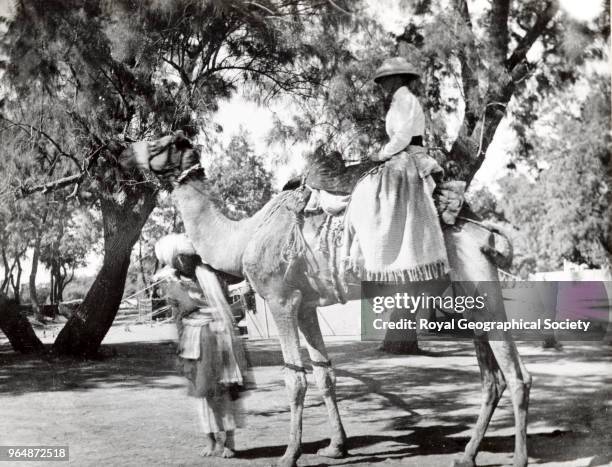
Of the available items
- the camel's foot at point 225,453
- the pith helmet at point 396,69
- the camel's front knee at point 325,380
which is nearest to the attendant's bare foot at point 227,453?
the camel's foot at point 225,453

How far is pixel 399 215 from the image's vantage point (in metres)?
3.00

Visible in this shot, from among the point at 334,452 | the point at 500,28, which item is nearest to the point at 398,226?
the point at 334,452

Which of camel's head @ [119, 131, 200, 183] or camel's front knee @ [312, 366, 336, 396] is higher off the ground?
camel's head @ [119, 131, 200, 183]

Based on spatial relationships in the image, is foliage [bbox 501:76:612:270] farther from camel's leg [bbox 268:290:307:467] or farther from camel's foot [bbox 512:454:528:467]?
camel's leg [bbox 268:290:307:467]

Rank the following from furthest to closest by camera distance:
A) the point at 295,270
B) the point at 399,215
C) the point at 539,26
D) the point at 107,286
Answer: the point at 107,286 → the point at 539,26 → the point at 295,270 → the point at 399,215

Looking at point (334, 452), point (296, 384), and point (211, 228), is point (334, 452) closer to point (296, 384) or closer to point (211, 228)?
point (296, 384)

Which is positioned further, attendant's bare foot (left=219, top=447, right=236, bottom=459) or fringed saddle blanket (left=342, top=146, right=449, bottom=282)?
attendant's bare foot (left=219, top=447, right=236, bottom=459)

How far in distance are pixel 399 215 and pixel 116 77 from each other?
2.12m

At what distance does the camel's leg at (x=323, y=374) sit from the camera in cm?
329

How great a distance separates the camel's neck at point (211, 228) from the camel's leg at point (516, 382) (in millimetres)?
1491

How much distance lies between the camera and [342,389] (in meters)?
3.71

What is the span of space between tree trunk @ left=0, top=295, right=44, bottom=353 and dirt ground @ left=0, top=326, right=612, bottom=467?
0.08 meters

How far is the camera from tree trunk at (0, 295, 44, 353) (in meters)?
3.80

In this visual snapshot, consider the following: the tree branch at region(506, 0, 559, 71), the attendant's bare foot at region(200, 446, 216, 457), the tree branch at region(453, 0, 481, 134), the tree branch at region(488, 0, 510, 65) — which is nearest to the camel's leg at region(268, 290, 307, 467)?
the attendant's bare foot at region(200, 446, 216, 457)
